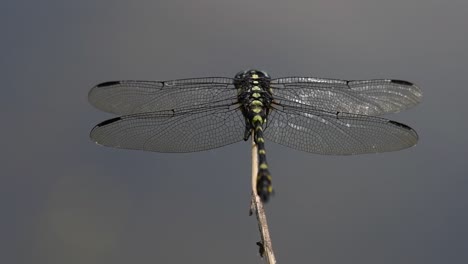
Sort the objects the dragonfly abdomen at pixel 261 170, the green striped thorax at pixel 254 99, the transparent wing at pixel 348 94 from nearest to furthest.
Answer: the dragonfly abdomen at pixel 261 170 < the green striped thorax at pixel 254 99 < the transparent wing at pixel 348 94

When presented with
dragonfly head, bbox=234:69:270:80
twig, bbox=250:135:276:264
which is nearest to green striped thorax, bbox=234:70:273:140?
dragonfly head, bbox=234:69:270:80

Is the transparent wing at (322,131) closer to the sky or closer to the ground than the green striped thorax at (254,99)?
closer to the ground

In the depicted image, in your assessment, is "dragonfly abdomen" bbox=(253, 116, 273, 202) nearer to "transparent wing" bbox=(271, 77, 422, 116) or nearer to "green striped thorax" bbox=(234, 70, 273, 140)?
"green striped thorax" bbox=(234, 70, 273, 140)

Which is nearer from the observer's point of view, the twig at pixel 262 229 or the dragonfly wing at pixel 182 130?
the twig at pixel 262 229

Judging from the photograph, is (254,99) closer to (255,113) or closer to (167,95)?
(255,113)

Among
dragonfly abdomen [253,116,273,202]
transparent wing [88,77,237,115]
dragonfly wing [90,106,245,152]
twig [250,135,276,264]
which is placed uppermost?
transparent wing [88,77,237,115]

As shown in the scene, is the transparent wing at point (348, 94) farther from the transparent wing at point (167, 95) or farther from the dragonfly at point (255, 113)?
the transparent wing at point (167, 95)

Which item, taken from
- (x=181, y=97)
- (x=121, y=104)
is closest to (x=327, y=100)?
(x=181, y=97)

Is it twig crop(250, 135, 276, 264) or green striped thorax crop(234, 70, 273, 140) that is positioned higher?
green striped thorax crop(234, 70, 273, 140)

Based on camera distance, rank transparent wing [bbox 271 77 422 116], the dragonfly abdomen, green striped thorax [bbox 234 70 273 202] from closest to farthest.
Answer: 1. the dragonfly abdomen
2. green striped thorax [bbox 234 70 273 202]
3. transparent wing [bbox 271 77 422 116]

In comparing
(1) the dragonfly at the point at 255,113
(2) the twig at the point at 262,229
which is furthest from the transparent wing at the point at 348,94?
(2) the twig at the point at 262,229
